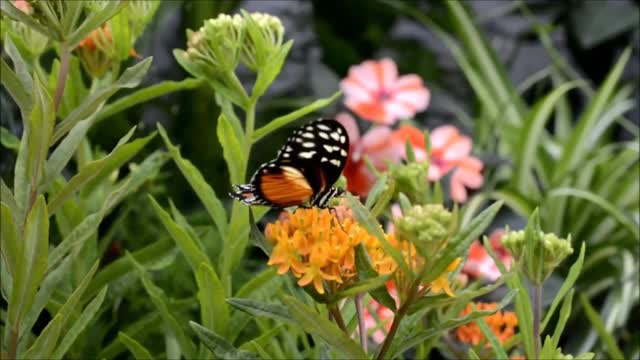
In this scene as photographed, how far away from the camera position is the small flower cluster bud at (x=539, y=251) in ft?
1.72

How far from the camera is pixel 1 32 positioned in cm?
69

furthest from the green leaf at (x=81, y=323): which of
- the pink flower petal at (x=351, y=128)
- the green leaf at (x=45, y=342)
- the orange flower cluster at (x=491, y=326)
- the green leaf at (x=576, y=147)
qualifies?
the green leaf at (x=576, y=147)

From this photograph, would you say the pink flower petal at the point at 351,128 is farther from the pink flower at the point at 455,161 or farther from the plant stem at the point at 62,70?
the plant stem at the point at 62,70

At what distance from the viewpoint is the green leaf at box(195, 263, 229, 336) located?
0.56 meters

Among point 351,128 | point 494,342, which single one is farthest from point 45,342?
point 351,128

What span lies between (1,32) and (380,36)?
0.98m

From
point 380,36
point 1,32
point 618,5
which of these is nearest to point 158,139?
point 1,32

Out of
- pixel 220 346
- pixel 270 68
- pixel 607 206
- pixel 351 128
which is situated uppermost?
pixel 270 68

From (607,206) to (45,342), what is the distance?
0.81 m

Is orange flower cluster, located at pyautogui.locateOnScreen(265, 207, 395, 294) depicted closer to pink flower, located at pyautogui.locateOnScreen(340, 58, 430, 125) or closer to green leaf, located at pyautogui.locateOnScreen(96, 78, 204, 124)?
green leaf, located at pyautogui.locateOnScreen(96, 78, 204, 124)

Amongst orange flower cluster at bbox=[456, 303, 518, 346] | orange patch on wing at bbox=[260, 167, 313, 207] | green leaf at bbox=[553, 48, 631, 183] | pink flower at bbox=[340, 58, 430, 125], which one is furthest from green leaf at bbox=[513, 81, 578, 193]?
orange patch on wing at bbox=[260, 167, 313, 207]

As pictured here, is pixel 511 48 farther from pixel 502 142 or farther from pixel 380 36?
pixel 502 142

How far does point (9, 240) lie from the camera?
464 mm

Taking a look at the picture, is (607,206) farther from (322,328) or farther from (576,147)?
(322,328)
